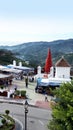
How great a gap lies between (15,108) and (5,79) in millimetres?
12080

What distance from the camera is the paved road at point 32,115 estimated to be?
33688 millimetres

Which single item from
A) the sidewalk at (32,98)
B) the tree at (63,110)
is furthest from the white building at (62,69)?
the tree at (63,110)

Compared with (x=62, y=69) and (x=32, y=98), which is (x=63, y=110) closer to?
(x=32, y=98)

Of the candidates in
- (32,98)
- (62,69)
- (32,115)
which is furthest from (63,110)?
(62,69)

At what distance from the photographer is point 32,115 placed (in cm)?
3756

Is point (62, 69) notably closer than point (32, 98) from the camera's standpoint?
No

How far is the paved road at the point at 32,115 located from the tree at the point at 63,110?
9.19 m

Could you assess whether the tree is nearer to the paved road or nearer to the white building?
the paved road

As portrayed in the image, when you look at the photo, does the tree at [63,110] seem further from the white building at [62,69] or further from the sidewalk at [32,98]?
the white building at [62,69]

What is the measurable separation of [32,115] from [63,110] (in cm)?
1486

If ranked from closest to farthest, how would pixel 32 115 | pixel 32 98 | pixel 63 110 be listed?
pixel 63 110 < pixel 32 115 < pixel 32 98

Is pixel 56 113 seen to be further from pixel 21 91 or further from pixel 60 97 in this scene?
pixel 21 91

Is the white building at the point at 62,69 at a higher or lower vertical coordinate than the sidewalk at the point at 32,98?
higher

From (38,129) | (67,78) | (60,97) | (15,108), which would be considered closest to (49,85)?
(67,78)
